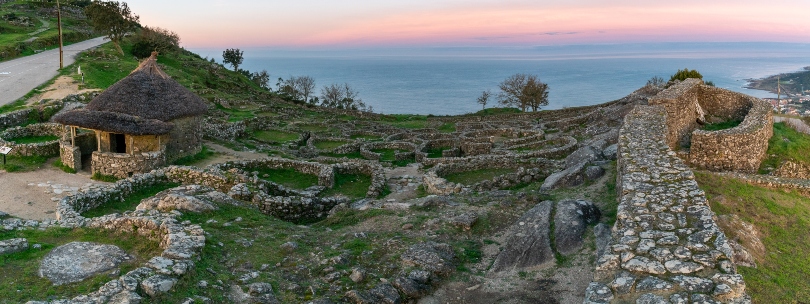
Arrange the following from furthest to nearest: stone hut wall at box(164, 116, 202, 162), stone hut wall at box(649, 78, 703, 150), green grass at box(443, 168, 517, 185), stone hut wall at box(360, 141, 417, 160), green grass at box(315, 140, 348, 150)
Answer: green grass at box(315, 140, 348, 150) < stone hut wall at box(360, 141, 417, 160) < stone hut wall at box(164, 116, 202, 162) < green grass at box(443, 168, 517, 185) < stone hut wall at box(649, 78, 703, 150)

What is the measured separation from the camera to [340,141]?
36.5 m

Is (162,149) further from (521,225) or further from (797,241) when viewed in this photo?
(797,241)

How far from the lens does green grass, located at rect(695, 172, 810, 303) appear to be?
813 centimetres

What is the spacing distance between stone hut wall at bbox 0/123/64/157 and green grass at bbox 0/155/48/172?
301 mm

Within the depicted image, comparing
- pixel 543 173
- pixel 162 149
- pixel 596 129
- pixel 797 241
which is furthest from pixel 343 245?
pixel 596 129

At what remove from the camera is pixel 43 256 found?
10.2 metres

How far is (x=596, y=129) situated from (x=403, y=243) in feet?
88.4

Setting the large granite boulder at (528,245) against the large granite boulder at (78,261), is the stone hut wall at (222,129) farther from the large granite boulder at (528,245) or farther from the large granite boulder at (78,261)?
the large granite boulder at (528,245)

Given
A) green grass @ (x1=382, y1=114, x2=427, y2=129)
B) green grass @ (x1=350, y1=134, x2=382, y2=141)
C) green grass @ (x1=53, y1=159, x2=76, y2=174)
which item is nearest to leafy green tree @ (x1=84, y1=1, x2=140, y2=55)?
green grass @ (x1=382, y1=114, x2=427, y2=129)

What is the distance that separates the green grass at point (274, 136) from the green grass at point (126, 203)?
56.2 feet

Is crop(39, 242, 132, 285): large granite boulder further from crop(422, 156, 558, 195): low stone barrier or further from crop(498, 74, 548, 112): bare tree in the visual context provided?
crop(498, 74, 548, 112): bare tree

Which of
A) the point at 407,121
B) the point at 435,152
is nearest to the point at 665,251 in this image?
the point at 435,152

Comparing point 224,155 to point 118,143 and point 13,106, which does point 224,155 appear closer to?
point 118,143

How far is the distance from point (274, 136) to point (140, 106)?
1416 cm
